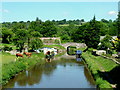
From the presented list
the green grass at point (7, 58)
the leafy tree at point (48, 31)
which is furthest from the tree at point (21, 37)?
the leafy tree at point (48, 31)

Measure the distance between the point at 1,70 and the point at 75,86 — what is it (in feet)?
21.0

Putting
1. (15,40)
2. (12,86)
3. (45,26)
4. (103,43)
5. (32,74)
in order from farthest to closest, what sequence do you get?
(45,26), (103,43), (15,40), (32,74), (12,86)

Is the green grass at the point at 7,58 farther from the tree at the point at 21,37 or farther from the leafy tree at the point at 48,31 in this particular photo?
the leafy tree at the point at 48,31

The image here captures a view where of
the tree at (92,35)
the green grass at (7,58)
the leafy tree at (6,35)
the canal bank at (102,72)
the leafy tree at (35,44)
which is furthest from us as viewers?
the leafy tree at (6,35)

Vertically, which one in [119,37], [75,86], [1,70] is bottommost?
[75,86]

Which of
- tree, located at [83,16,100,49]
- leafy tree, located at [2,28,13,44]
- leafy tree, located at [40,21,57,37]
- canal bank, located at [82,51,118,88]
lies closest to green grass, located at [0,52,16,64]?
canal bank, located at [82,51,118,88]

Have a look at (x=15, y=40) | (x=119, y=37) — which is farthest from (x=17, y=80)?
(x=15, y=40)

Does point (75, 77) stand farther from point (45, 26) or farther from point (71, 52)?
point (45, 26)

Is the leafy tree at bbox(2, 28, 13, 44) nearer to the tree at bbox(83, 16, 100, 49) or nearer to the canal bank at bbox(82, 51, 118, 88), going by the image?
the tree at bbox(83, 16, 100, 49)

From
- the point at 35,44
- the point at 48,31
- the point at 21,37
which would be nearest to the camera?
the point at 21,37

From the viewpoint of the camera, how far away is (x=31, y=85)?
1892cm

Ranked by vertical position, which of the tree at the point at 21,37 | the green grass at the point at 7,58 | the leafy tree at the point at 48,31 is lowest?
the green grass at the point at 7,58

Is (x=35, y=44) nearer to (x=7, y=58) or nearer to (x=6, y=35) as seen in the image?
(x=7, y=58)

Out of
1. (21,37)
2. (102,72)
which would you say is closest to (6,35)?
(21,37)
